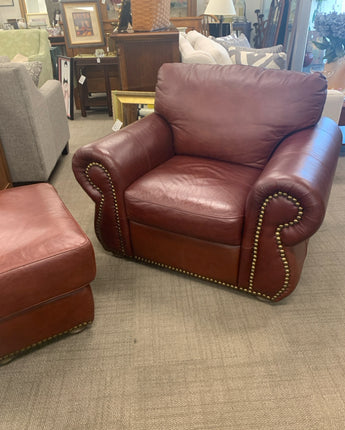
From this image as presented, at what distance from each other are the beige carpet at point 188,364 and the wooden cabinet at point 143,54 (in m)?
1.47

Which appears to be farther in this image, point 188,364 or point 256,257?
point 256,257

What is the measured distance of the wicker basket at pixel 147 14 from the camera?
7.25 feet

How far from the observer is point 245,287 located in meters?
1.49

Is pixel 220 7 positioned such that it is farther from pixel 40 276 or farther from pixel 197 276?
pixel 40 276

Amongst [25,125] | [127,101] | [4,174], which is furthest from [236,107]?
[4,174]

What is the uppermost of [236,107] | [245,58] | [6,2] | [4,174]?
[6,2]

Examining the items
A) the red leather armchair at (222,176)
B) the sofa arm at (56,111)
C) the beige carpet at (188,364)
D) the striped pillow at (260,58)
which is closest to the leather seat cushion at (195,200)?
the red leather armchair at (222,176)

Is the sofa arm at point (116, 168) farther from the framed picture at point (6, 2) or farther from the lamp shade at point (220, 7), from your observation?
the framed picture at point (6, 2)

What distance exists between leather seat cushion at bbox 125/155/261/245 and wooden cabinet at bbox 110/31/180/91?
1.06 meters

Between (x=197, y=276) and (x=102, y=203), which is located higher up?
(x=102, y=203)

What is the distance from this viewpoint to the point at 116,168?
151 cm

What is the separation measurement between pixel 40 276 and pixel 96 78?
377 centimetres

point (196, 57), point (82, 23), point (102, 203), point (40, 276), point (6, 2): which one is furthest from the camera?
point (6, 2)

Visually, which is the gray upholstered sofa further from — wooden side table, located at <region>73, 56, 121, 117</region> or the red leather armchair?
wooden side table, located at <region>73, 56, 121, 117</region>
